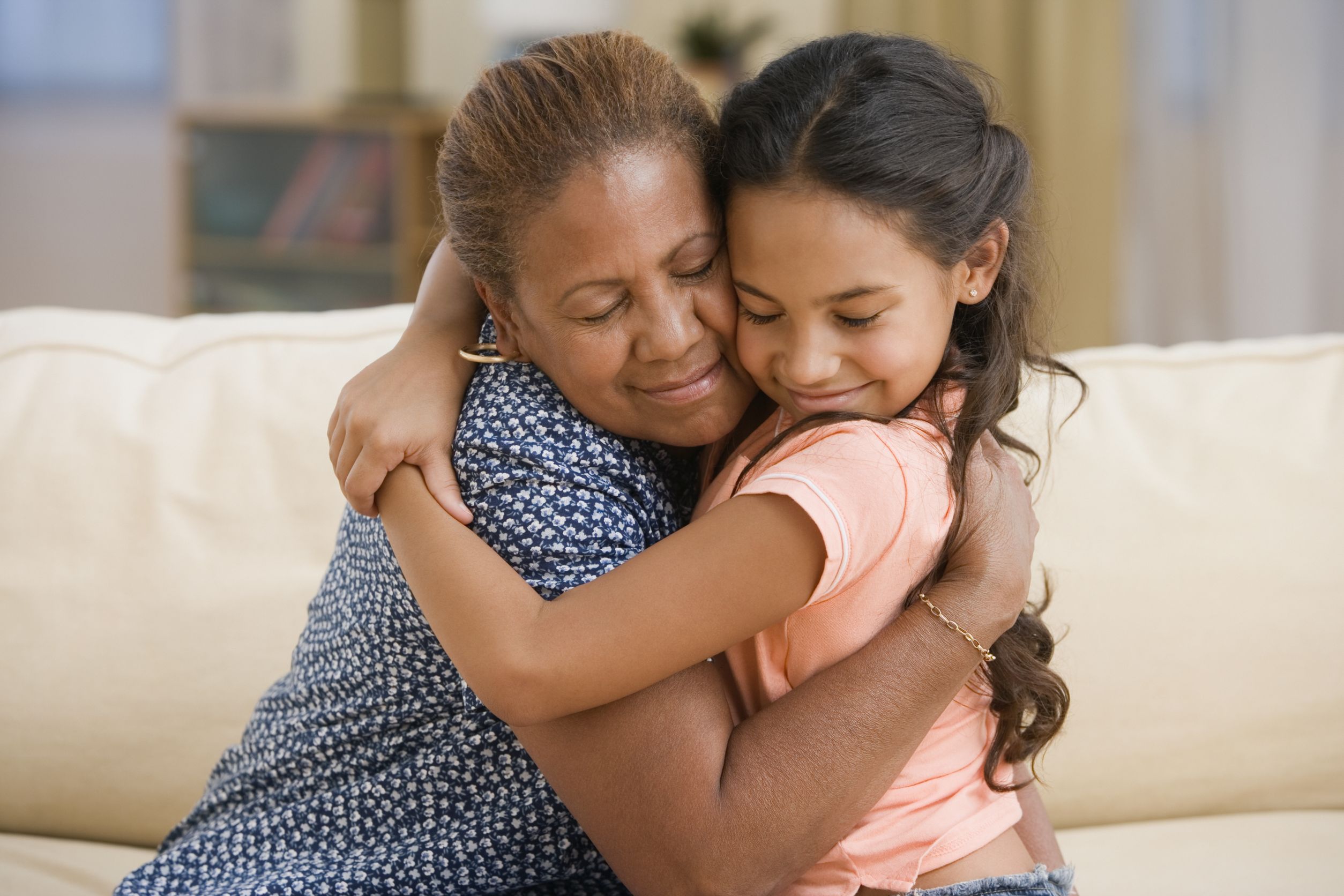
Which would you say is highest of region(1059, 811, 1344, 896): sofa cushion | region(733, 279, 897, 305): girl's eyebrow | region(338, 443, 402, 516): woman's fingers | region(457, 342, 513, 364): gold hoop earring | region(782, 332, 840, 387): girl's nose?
region(733, 279, 897, 305): girl's eyebrow

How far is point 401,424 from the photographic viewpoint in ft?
3.68

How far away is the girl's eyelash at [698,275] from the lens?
1.12 metres

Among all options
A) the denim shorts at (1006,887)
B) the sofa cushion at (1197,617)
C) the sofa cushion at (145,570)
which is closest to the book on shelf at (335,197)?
the sofa cushion at (145,570)

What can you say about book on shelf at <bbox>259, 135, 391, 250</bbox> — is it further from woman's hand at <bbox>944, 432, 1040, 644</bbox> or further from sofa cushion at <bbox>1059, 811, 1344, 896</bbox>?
woman's hand at <bbox>944, 432, 1040, 644</bbox>

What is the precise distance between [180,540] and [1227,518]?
1279 millimetres

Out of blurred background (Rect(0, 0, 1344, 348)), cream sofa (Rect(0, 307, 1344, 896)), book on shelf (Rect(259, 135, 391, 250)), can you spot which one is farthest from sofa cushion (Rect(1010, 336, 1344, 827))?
book on shelf (Rect(259, 135, 391, 250))

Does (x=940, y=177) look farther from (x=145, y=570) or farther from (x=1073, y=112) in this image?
(x=1073, y=112)

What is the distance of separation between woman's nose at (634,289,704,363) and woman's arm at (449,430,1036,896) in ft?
0.88

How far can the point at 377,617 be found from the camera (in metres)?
1.19

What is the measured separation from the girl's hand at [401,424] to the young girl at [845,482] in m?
0.02

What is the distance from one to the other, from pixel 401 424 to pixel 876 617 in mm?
433

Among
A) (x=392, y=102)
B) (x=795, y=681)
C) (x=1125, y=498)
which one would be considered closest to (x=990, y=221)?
(x=795, y=681)

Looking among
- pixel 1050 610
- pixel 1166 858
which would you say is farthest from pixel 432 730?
pixel 1166 858

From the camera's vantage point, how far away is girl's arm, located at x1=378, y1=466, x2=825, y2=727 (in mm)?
965
